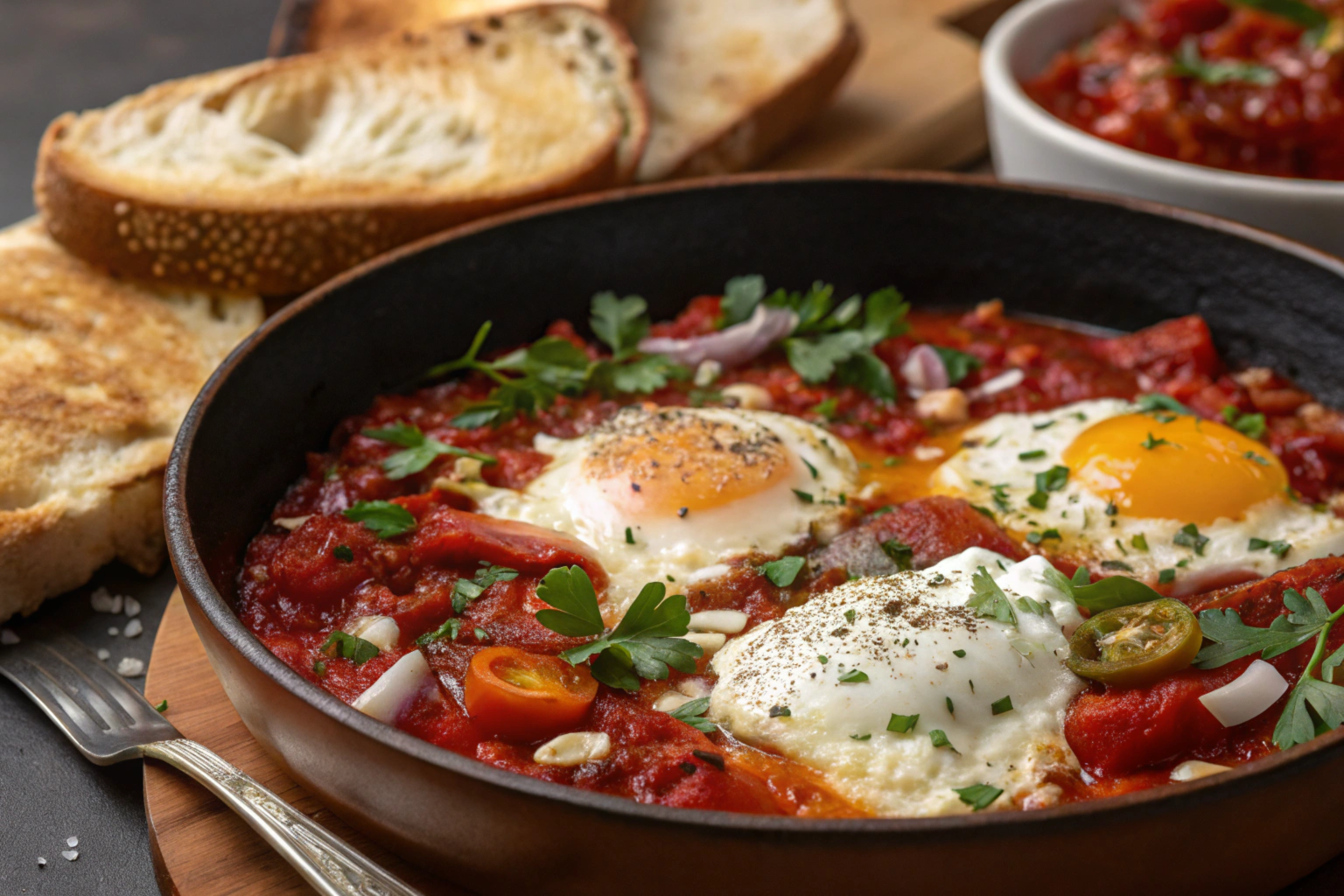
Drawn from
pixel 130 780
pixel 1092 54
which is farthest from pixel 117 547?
pixel 1092 54

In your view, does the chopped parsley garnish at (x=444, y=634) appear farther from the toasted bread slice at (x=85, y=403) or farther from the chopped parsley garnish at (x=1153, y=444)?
the chopped parsley garnish at (x=1153, y=444)

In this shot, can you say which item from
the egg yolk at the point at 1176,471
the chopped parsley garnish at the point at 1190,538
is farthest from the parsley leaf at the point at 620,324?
the chopped parsley garnish at the point at 1190,538

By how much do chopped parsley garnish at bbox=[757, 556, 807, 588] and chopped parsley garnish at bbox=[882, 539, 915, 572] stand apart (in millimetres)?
248

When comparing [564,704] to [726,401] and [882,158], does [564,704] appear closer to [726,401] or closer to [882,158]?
[726,401]

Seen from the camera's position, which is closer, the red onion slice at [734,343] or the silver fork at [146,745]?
the silver fork at [146,745]

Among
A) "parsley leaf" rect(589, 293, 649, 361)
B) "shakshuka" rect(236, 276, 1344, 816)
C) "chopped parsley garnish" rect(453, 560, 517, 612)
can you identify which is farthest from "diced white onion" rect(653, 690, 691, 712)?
"parsley leaf" rect(589, 293, 649, 361)

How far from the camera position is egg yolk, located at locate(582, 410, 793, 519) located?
11.3 ft

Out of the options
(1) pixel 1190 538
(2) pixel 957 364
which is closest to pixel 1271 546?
(1) pixel 1190 538

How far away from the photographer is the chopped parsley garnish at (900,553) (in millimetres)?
3346

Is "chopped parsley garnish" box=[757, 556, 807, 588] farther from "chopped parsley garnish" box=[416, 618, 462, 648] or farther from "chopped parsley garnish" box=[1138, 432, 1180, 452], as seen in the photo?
"chopped parsley garnish" box=[1138, 432, 1180, 452]

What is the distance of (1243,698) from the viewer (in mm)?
2795

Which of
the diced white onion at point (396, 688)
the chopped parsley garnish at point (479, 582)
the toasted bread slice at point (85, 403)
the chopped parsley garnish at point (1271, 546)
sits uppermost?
the toasted bread slice at point (85, 403)

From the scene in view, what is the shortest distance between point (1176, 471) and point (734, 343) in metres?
1.55

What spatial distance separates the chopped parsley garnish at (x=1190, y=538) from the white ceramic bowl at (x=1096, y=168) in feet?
5.60
